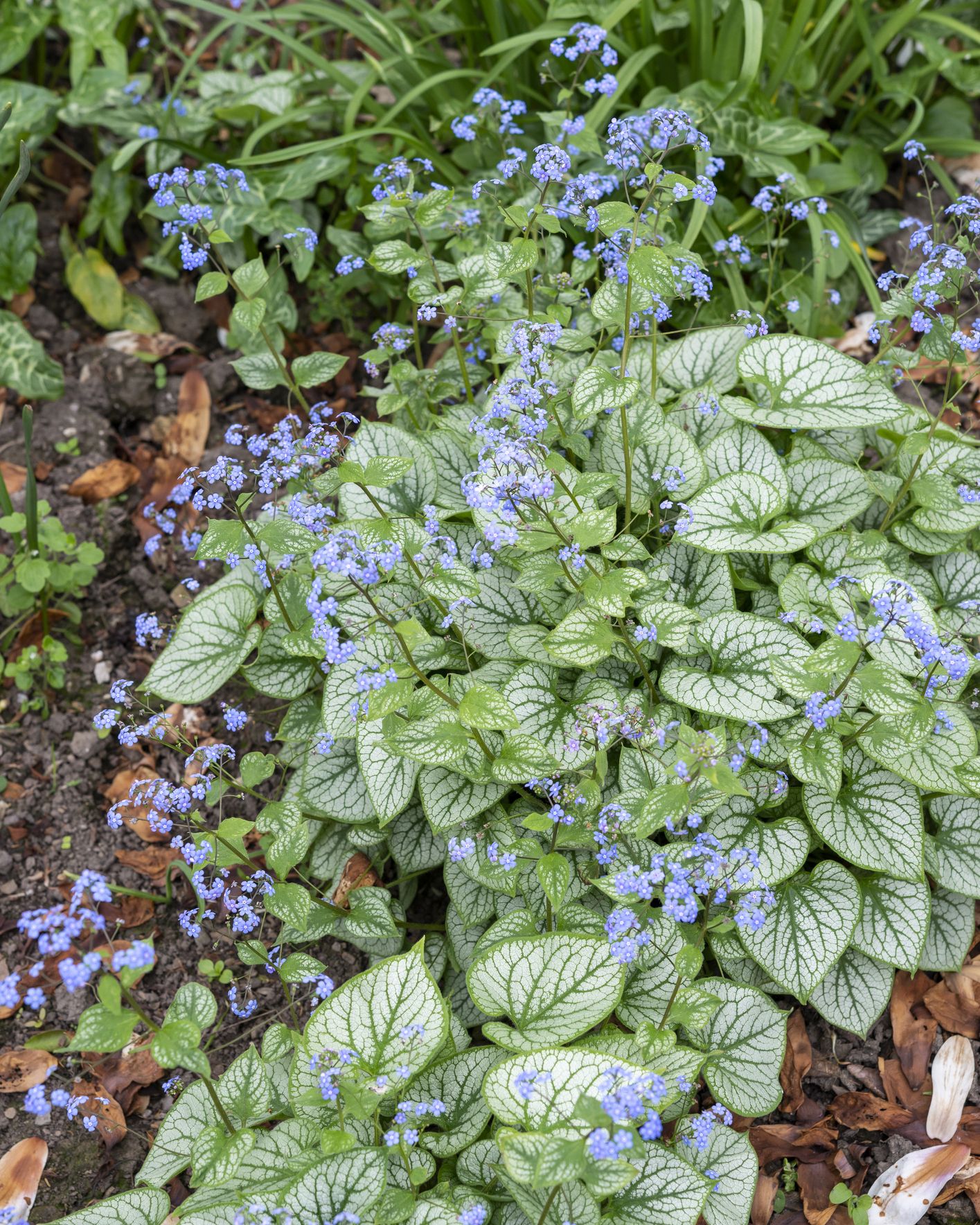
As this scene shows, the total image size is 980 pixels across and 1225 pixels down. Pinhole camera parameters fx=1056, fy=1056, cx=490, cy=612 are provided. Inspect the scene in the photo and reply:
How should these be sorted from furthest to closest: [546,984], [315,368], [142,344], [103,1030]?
[142,344]
[315,368]
[546,984]
[103,1030]

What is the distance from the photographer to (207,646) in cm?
360

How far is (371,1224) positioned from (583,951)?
0.85 metres

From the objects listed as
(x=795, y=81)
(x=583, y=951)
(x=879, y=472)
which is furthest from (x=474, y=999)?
(x=795, y=81)

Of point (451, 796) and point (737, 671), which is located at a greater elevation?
point (737, 671)

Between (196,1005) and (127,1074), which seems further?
(127,1074)

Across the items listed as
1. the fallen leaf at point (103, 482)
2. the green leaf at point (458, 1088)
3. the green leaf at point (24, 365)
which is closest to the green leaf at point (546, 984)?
the green leaf at point (458, 1088)

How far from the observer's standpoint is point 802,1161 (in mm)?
3139

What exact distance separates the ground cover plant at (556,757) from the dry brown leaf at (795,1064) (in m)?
0.02

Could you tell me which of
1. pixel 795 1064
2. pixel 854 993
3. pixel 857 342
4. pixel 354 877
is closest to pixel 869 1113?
pixel 795 1064

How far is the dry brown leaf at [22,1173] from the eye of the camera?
10.2ft

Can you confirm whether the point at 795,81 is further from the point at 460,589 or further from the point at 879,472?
the point at 460,589

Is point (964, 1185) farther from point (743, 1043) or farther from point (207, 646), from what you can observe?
point (207, 646)

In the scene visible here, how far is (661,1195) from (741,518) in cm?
192

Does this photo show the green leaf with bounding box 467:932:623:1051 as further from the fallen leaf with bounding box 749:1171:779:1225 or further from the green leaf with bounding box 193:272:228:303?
the green leaf with bounding box 193:272:228:303
